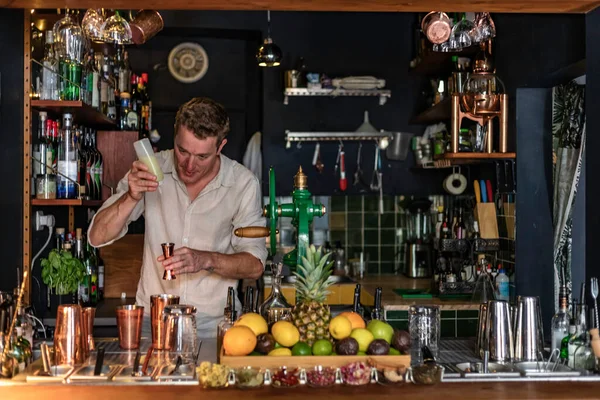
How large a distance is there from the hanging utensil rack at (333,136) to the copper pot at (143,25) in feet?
8.31

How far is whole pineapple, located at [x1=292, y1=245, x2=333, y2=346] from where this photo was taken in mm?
2620

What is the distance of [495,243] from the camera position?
5.32 metres

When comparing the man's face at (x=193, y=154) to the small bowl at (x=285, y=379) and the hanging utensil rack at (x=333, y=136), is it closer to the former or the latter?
the small bowl at (x=285, y=379)

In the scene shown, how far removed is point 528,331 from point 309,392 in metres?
0.88

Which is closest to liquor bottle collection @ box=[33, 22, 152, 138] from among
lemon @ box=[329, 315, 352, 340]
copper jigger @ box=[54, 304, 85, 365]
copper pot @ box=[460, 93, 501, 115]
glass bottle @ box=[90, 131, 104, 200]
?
glass bottle @ box=[90, 131, 104, 200]

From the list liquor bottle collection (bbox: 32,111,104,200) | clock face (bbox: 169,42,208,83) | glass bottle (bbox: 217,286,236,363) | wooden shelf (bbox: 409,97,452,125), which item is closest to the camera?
glass bottle (bbox: 217,286,236,363)

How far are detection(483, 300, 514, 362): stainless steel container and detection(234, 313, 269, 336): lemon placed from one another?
31.3 inches

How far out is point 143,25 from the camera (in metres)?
4.23

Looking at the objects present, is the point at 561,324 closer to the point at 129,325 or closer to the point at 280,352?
the point at 280,352

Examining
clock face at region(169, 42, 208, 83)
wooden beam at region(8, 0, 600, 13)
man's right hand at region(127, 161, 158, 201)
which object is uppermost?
clock face at region(169, 42, 208, 83)

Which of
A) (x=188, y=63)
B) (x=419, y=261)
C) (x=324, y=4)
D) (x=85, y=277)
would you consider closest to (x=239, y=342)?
(x=324, y=4)

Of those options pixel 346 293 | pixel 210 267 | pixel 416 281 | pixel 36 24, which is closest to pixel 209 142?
pixel 210 267

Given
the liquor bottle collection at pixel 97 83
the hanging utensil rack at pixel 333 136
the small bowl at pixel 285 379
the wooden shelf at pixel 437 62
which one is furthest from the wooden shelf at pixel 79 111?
the wooden shelf at pixel 437 62

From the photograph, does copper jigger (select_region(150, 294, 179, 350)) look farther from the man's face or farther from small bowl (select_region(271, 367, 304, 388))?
the man's face
